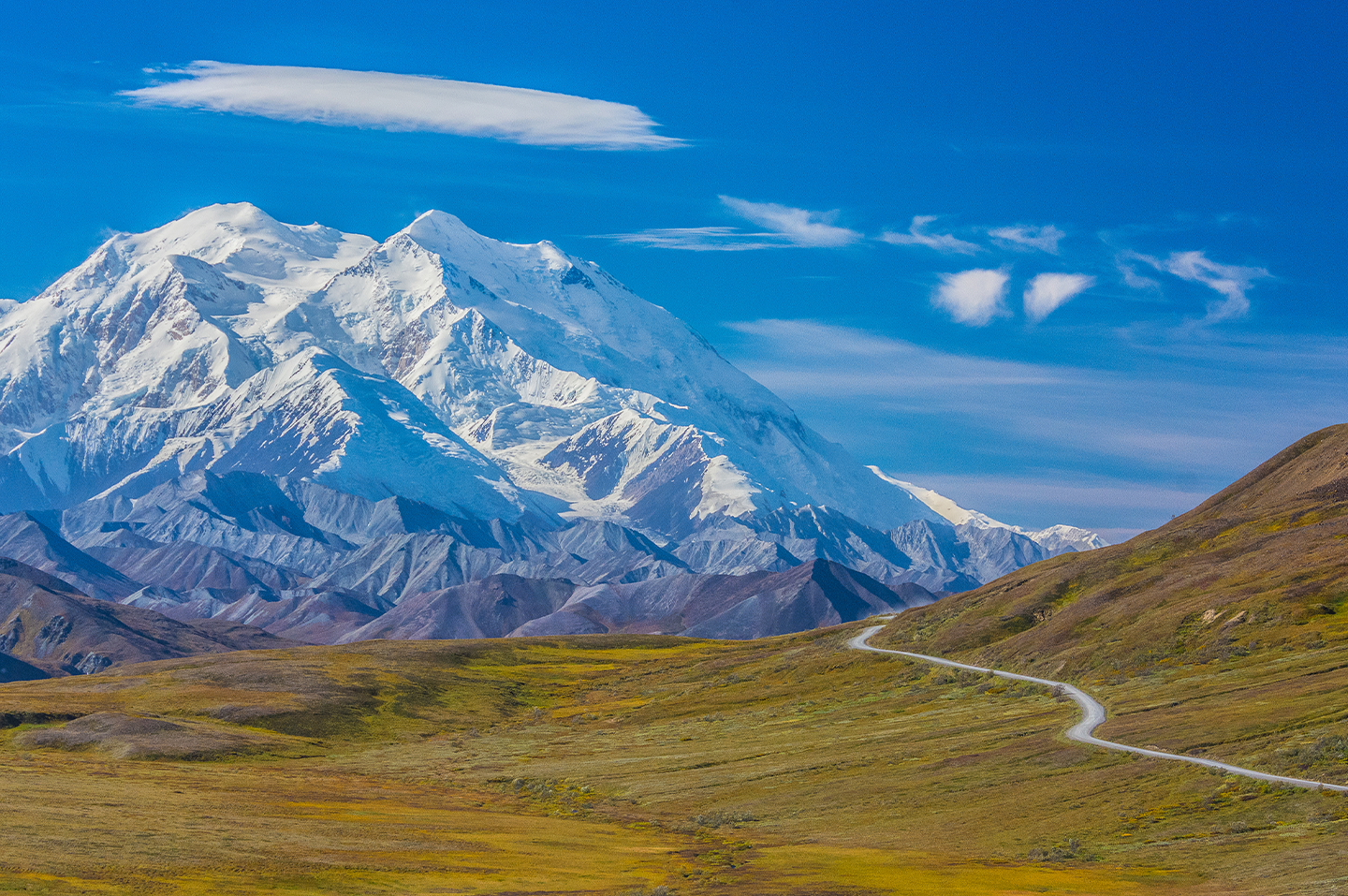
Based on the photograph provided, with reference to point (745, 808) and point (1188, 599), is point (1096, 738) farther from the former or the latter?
point (1188, 599)

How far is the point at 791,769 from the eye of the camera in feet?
353

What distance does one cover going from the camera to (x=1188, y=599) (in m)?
145

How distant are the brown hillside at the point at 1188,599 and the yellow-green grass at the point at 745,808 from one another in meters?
9.63

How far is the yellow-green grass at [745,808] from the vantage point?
218 feet

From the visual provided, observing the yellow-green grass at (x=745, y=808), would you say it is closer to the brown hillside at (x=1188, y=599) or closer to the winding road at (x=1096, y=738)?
the winding road at (x=1096, y=738)

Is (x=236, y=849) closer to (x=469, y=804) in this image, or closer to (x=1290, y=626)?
(x=469, y=804)

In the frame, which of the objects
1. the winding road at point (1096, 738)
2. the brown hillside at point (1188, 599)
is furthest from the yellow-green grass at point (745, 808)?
the brown hillside at point (1188, 599)

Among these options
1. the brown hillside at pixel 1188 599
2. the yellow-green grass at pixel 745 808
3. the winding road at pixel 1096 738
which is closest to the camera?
the yellow-green grass at pixel 745 808

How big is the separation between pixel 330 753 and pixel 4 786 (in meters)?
59.1

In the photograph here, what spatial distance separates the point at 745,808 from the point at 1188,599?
70197 millimetres

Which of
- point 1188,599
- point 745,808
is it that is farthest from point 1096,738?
point 1188,599

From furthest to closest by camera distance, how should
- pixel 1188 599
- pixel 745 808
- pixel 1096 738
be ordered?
pixel 1188 599 < pixel 745 808 < pixel 1096 738

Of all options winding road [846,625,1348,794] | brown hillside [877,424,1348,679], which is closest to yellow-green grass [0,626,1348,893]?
winding road [846,625,1348,794]

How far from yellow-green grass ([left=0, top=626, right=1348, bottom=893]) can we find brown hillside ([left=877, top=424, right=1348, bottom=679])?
9635 mm
